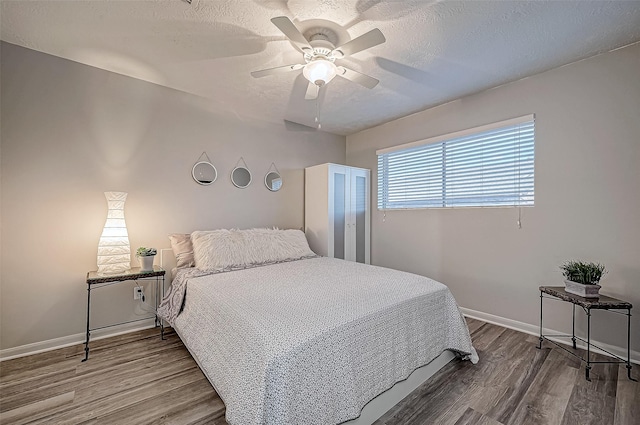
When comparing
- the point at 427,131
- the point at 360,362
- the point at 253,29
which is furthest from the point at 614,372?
the point at 253,29

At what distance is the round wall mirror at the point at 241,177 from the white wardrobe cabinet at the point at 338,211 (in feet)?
3.04

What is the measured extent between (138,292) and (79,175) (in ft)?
4.05

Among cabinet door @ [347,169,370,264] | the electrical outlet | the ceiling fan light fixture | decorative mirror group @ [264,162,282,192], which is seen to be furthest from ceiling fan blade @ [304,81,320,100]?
the electrical outlet

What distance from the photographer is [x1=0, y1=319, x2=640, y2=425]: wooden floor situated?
1.60 meters

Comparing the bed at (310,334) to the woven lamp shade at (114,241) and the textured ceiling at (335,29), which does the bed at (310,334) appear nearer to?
the woven lamp shade at (114,241)

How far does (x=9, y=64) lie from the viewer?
2186 millimetres

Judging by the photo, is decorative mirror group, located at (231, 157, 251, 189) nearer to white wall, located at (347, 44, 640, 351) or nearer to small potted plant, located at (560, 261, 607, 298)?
white wall, located at (347, 44, 640, 351)

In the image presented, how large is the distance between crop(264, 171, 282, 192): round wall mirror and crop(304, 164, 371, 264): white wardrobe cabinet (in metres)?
0.46

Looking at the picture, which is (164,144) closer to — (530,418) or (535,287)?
(530,418)

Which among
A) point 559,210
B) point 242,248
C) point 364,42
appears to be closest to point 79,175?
point 242,248

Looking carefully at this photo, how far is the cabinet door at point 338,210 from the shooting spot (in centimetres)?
376

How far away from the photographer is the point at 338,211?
386cm

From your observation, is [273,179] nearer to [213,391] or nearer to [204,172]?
[204,172]

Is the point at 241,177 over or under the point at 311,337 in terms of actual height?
over
